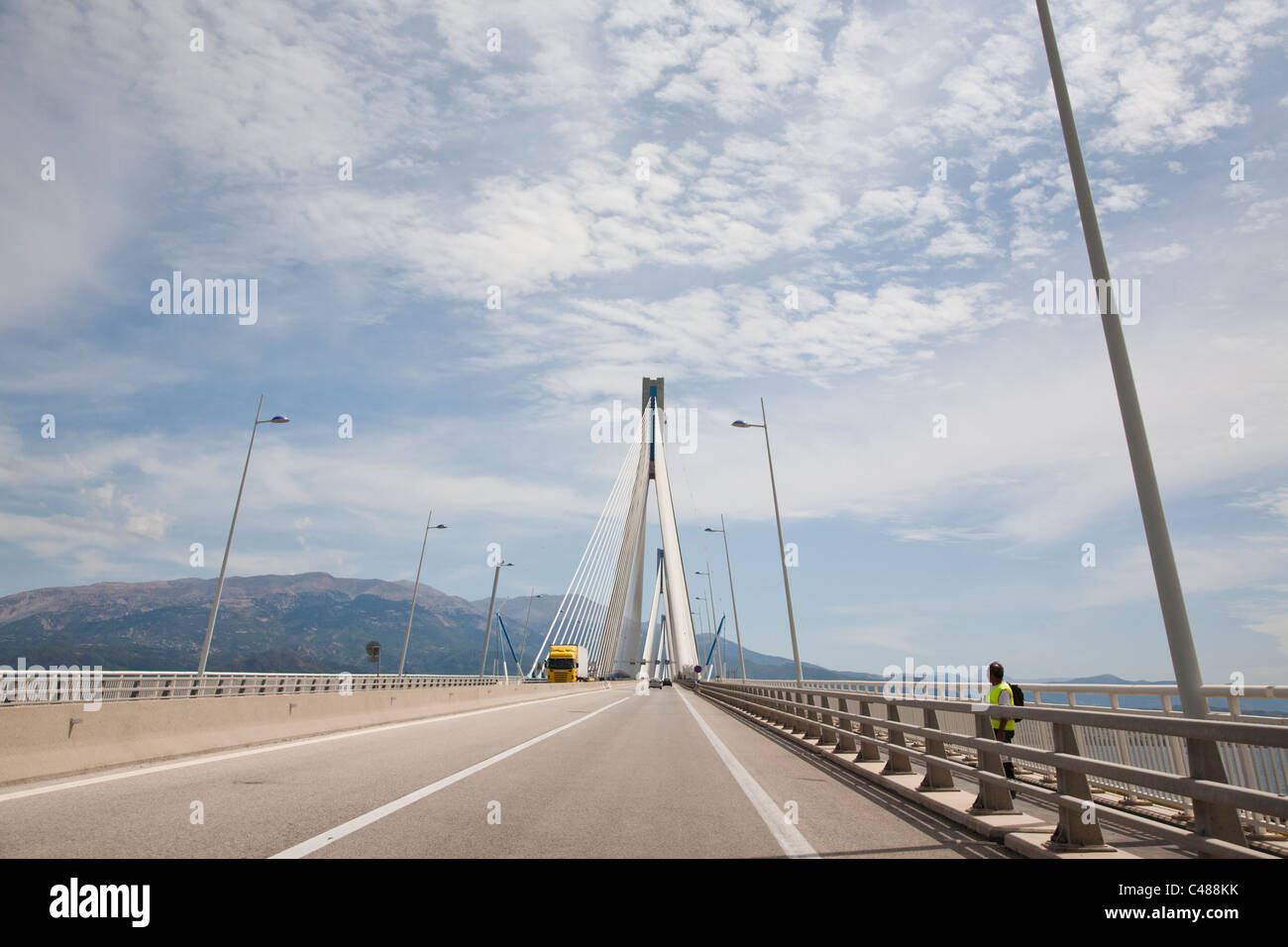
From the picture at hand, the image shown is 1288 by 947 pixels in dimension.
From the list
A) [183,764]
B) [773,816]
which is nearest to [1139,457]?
[773,816]

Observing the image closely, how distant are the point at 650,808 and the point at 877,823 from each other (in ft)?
6.94

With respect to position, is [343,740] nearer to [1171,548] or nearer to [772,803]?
[772,803]

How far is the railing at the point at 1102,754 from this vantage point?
4.71 metres

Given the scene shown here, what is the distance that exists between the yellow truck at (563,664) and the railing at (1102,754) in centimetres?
6646

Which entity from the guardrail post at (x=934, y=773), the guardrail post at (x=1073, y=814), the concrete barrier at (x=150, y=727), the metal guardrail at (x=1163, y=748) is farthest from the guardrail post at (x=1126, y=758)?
the concrete barrier at (x=150, y=727)

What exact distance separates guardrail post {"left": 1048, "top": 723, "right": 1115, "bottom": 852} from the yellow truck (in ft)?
250

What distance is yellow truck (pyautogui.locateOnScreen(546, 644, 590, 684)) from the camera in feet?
267

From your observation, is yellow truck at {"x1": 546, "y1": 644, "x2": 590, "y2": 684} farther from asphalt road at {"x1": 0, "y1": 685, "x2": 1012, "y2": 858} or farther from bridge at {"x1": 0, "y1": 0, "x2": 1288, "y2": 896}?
asphalt road at {"x1": 0, "y1": 685, "x2": 1012, "y2": 858}

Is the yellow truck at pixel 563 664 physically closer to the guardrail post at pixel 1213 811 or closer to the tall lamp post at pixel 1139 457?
the tall lamp post at pixel 1139 457

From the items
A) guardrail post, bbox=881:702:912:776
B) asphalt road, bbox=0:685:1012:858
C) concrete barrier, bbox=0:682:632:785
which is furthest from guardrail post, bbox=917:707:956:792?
concrete barrier, bbox=0:682:632:785
